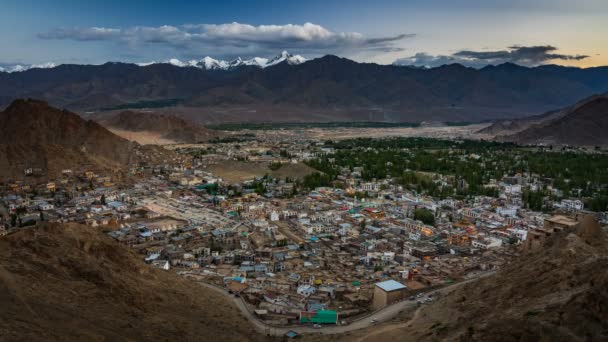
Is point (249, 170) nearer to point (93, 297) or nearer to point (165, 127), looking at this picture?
point (93, 297)

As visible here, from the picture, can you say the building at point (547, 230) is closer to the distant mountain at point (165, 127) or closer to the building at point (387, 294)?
the building at point (387, 294)

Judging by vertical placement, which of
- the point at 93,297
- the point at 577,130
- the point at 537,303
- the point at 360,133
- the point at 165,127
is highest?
the point at 577,130

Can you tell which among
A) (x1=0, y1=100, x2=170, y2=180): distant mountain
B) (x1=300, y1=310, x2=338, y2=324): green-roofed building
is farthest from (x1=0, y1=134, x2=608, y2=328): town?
(x1=0, y1=100, x2=170, y2=180): distant mountain

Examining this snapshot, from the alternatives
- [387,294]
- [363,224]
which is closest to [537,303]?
[387,294]

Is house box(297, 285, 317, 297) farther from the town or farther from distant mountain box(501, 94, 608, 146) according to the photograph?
distant mountain box(501, 94, 608, 146)

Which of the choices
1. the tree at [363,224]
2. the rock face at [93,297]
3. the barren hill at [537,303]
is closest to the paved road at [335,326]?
the rock face at [93,297]

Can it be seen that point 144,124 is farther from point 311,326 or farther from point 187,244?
point 311,326

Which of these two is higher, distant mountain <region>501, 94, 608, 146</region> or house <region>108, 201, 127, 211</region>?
distant mountain <region>501, 94, 608, 146</region>
